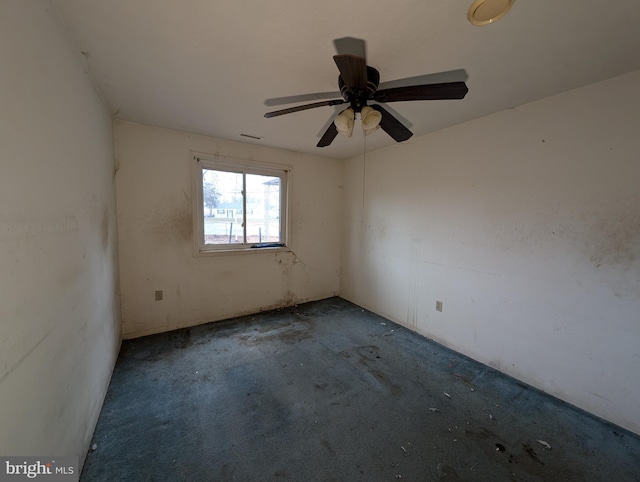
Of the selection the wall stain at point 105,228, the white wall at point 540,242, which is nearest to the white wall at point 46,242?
the wall stain at point 105,228

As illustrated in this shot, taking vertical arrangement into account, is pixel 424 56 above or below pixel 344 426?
above

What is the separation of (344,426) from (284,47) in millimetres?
2382

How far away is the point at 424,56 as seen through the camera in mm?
1478

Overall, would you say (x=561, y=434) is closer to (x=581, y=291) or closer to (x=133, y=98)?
(x=581, y=291)

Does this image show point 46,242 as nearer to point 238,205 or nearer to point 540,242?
point 238,205

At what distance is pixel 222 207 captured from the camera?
317cm

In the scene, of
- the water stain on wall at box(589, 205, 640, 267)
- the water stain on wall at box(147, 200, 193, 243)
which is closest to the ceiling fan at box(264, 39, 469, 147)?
the water stain on wall at box(589, 205, 640, 267)

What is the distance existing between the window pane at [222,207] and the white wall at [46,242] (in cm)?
138

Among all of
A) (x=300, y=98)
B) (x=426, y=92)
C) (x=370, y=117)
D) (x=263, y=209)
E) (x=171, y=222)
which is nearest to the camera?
(x=426, y=92)

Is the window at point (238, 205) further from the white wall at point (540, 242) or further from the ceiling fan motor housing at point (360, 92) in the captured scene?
the ceiling fan motor housing at point (360, 92)

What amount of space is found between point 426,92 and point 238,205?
8.40 feet

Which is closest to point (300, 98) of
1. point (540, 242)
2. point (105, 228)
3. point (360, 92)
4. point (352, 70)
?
point (360, 92)

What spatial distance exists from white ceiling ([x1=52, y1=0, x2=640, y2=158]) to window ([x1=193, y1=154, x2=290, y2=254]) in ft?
3.45

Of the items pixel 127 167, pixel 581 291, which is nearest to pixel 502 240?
pixel 581 291
